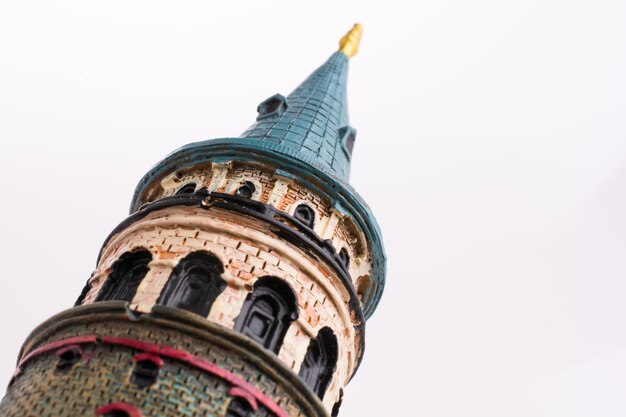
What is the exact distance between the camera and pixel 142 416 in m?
10.9

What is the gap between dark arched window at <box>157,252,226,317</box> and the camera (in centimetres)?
1315

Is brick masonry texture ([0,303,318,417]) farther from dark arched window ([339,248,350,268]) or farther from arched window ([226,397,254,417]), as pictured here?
dark arched window ([339,248,350,268])

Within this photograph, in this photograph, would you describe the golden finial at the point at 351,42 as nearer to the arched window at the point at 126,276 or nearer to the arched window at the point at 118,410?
the arched window at the point at 126,276

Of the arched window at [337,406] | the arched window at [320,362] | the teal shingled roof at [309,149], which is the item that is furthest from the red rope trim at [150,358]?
the teal shingled roof at [309,149]

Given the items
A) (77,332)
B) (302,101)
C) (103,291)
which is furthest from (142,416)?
(302,101)

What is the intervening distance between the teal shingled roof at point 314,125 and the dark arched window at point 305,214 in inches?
41.4

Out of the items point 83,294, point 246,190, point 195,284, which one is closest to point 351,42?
point 246,190

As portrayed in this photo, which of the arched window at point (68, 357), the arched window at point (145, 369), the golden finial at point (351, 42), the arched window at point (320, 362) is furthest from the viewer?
the golden finial at point (351, 42)

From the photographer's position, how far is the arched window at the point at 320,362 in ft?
45.4

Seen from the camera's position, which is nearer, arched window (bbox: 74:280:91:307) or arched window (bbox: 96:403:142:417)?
arched window (bbox: 96:403:142:417)

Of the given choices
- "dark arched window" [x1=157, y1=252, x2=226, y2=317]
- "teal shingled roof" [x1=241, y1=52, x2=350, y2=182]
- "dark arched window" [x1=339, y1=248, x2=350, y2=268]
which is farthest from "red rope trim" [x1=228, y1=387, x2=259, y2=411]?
"teal shingled roof" [x1=241, y1=52, x2=350, y2=182]

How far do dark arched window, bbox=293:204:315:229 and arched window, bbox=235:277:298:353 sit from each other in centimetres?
220

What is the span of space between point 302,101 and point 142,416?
13.5 metres

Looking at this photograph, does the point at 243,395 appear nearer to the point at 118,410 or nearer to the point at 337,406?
the point at 118,410
